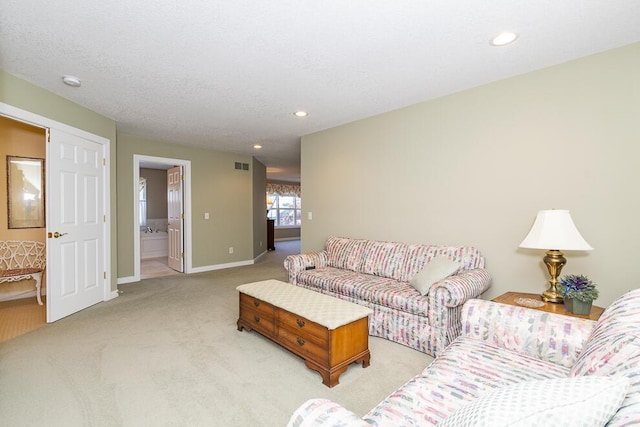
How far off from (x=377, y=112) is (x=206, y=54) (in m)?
2.14

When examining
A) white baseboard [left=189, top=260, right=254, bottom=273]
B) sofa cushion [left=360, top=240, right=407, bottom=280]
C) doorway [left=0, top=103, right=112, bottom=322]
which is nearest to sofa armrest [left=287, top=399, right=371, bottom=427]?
sofa cushion [left=360, top=240, right=407, bottom=280]

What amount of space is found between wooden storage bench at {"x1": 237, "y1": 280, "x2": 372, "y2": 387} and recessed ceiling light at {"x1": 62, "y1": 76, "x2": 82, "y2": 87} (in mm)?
2579

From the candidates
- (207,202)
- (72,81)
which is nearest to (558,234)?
(72,81)

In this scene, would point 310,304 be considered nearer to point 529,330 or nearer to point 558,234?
point 529,330

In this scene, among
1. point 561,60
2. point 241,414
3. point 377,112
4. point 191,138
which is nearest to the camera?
point 241,414

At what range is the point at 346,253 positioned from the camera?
380 cm

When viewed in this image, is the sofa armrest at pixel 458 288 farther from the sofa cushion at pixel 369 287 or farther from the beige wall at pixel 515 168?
the beige wall at pixel 515 168

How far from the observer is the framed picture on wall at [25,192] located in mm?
3902

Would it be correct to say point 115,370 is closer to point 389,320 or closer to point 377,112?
point 389,320

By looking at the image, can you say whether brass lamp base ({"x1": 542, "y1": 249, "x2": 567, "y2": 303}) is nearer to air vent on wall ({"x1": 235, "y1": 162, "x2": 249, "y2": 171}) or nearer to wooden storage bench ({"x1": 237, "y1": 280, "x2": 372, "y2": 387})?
wooden storage bench ({"x1": 237, "y1": 280, "x2": 372, "y2": 387})

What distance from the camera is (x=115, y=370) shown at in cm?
226

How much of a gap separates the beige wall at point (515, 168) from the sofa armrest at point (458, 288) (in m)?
0.40

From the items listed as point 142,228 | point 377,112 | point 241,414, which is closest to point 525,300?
point 241,414

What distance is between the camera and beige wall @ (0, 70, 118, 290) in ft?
8.83
